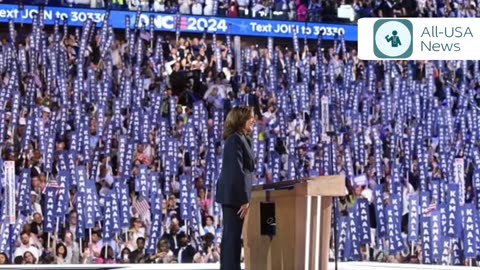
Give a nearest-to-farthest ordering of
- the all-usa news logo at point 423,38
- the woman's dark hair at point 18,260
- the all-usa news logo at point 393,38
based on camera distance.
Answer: the all-usa news logo at point 423,38
the all-usa news logo at point 393,38
the woman's dark hair at point 18,260

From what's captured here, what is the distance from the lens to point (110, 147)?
794 cm

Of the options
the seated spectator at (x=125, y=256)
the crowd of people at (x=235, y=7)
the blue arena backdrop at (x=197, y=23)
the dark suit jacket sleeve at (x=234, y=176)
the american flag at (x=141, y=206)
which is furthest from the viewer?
the crowd of people at (x=235, y=7)

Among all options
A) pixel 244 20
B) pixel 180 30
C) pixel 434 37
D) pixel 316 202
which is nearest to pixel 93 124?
pixel 180 30

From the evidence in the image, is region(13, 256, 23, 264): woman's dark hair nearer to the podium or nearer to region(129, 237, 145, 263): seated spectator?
region(129, 237, 145, 263): seated spectator

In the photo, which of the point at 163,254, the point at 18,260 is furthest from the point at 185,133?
the point at 18,260

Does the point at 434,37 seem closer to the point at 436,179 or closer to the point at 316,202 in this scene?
the point at 436,179

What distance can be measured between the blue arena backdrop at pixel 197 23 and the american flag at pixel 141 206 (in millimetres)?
2313

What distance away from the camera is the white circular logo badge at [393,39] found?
260 inches

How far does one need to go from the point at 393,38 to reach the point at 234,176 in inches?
141

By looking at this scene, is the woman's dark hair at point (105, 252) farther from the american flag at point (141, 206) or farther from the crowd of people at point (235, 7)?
the crowd of people at point (235, 7)

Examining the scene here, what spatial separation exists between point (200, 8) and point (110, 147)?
2490mm

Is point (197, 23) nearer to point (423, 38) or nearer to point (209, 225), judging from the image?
point (209, 225)

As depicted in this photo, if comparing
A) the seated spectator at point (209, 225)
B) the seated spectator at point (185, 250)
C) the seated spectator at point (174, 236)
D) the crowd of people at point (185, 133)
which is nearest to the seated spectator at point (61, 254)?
the crowd of people at point (185, 133)

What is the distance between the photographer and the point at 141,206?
25.1 ft
